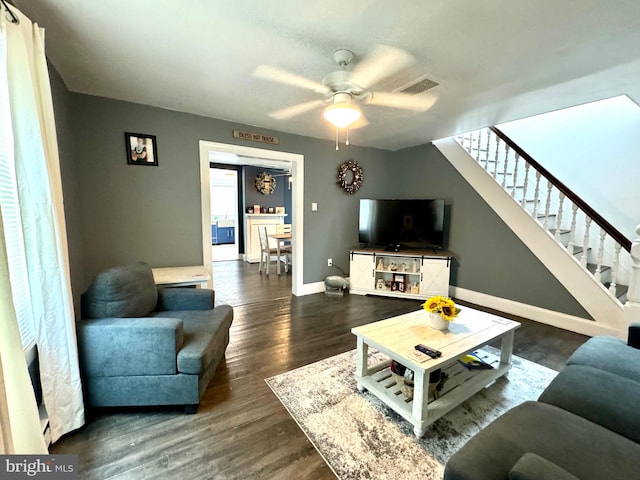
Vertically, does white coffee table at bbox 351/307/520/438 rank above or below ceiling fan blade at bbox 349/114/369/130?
below

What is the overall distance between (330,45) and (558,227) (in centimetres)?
319

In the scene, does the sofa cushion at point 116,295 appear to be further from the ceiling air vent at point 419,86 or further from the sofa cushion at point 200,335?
the ceiling air vent at point 419,86

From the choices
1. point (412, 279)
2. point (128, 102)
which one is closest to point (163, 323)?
point (128, 102)

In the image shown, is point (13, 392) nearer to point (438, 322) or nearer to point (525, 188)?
point (438, 322)

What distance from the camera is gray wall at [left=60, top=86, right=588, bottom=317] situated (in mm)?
2764

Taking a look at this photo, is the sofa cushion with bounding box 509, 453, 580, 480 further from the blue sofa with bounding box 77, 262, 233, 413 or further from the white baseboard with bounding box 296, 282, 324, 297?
the white baseboard with bounding box 296, 282, 324, 297

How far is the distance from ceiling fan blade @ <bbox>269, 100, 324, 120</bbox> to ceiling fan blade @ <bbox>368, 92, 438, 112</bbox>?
1.83ft

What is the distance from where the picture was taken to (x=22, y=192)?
1.35 m

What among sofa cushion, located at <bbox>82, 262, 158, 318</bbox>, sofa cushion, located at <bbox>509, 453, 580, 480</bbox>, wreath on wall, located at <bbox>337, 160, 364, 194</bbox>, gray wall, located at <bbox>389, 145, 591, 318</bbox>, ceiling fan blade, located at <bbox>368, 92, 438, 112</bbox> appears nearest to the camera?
sofa cushion, located at <bbox>509, 453, 580, 480</bbox>

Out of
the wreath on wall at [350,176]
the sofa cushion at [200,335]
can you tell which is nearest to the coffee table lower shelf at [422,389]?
the sofa cushion at [200,335]

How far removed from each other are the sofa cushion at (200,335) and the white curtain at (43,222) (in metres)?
0.58

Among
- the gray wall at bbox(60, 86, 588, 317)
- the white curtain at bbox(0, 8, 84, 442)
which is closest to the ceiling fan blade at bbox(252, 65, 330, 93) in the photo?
the white curtain at bbox(0, 8, 84, 442)

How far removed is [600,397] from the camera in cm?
126

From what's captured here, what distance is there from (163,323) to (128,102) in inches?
98.8
